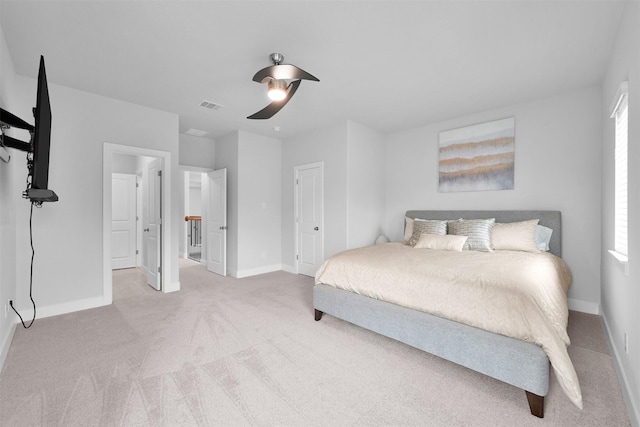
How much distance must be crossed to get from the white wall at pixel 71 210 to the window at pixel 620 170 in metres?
5.13

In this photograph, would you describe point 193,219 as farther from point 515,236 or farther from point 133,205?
point 515,236

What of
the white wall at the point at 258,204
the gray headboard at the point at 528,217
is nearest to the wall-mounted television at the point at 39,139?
the white wall at the point at 258,204

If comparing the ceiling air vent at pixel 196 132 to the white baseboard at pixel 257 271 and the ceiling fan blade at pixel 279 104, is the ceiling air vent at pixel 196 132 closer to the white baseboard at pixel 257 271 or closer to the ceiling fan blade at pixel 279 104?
the ceiling fan blade at pixel 279 104

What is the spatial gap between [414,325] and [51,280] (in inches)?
152

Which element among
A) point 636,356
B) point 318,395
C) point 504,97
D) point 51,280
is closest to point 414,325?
point 318,395

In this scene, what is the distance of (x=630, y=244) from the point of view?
5.79 feet

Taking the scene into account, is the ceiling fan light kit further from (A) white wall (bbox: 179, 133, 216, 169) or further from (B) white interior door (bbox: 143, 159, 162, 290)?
(A) white wall (bbox: 179, 133, 216, 169)

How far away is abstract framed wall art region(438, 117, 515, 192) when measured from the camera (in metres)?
3.78

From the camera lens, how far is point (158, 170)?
4125 millimetres

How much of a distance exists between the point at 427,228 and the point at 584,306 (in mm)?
1933

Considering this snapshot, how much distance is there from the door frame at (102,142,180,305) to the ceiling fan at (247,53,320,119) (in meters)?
1.89

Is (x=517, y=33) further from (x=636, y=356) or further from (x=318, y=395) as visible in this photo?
(x=318, y=395)

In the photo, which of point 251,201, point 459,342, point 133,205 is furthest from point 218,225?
point 459,342

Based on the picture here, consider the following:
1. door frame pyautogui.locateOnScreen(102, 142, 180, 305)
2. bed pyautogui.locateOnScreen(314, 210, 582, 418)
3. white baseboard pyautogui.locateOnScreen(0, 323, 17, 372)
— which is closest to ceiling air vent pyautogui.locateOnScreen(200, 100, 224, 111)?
door frame pyautogui.locateOnScreen(102, 142, 180, 305)
